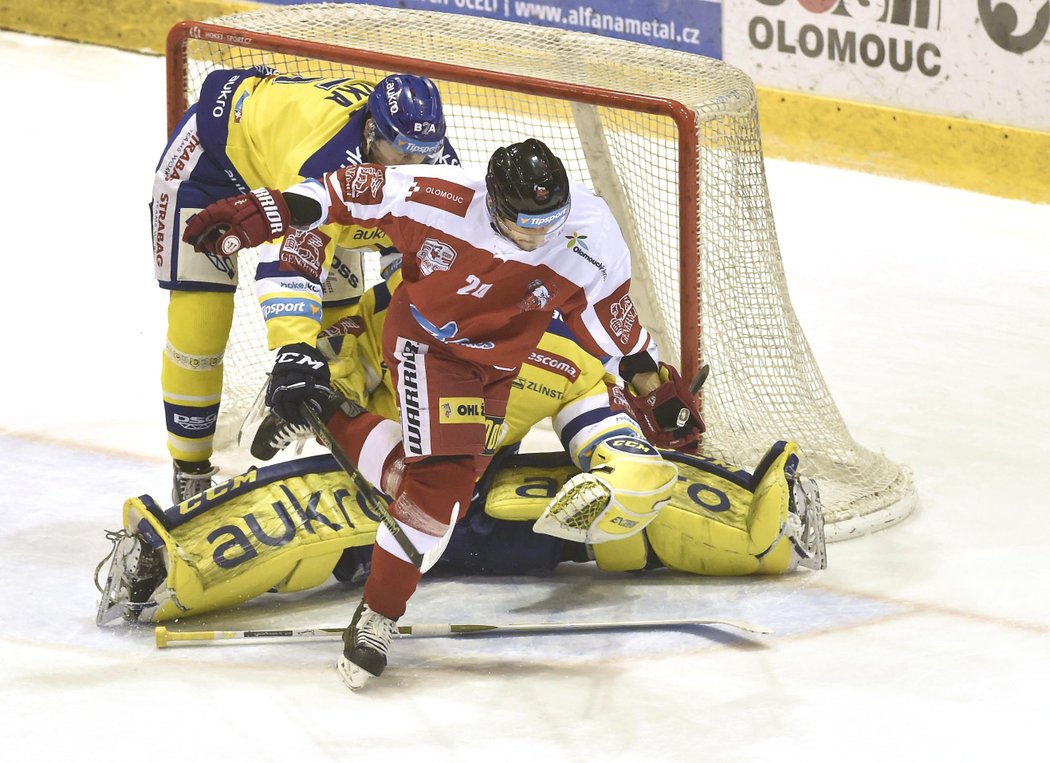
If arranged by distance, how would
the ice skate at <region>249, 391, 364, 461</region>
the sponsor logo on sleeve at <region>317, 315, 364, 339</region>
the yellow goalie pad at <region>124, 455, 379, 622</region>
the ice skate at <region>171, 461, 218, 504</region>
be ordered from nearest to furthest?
the yellow goalie pad at <region>124, 455, 379, 622</region>, the ice skate at <region>249, 391, 364, 461</region>, the sponsor logo on sleeve at <region>317, 315, 364, 339</region>, the ice skate at <region>171, 461, 218, 504</region>

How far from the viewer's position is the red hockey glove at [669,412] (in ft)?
12.9

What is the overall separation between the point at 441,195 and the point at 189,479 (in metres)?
1.31

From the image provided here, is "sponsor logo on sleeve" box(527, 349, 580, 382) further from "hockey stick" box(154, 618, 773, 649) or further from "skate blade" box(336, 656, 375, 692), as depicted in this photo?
"skate blade" box(336, 656, 375, 692)

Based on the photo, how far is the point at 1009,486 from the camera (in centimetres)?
437

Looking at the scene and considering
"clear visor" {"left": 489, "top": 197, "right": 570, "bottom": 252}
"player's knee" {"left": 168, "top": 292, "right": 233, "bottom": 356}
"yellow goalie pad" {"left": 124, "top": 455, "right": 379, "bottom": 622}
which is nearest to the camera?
"clear visor" {"left": 489, "top": 197, "right": 570, "bottom": 252}

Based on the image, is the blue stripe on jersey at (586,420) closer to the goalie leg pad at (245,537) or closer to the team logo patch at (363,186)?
the goalie leg pad at (245,537)

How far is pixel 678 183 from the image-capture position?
161 inches

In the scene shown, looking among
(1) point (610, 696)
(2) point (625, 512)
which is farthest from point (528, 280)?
(1) point (610, 696)

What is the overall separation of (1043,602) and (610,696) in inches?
40.9

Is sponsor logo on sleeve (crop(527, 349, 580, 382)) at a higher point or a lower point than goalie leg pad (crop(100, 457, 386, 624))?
higher

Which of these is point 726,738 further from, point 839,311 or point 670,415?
point 839,311

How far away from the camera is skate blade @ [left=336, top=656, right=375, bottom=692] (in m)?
3.33

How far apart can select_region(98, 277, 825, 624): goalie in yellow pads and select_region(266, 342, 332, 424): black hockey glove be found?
0.31 ft

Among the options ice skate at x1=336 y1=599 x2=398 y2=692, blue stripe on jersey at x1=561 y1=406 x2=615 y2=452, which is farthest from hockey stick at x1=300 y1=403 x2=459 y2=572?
blue stripe on jersey at x1=561 y1=406 x2=615 y2=452
